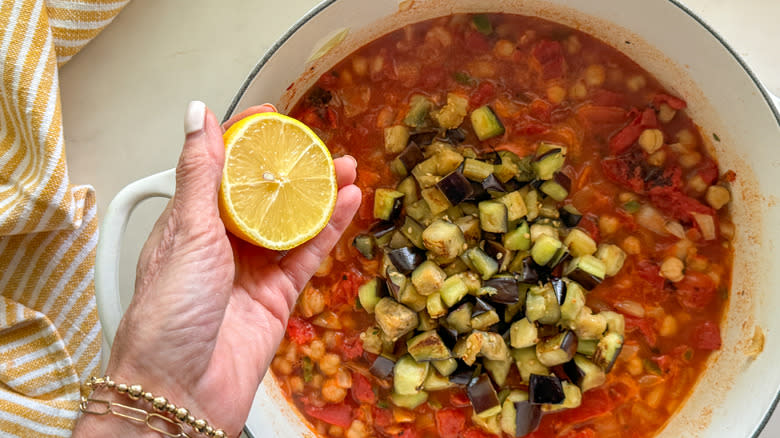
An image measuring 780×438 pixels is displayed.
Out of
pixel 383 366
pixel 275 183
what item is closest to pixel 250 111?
pixel 275 183

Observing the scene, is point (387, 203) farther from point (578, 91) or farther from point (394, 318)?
point (578, 91)

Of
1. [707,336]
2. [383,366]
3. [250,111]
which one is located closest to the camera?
[250,111]

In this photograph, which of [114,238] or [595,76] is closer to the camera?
[114,238]

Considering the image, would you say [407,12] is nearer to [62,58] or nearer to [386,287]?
[386,287]

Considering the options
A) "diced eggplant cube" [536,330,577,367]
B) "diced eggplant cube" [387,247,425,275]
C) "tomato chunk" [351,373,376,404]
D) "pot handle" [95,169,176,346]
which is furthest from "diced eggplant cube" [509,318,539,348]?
"pot handle" [95,169,176,346]

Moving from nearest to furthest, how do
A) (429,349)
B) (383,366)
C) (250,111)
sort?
(250,111)
(429,349)
(383,366)

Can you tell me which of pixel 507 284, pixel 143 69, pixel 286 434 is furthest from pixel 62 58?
pixel 507 284

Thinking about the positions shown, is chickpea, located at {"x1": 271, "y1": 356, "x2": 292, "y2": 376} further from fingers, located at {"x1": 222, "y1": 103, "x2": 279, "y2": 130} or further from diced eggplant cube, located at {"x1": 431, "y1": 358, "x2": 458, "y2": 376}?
fingers, located at {"x1": 222, "y1": 103, "x2": 279, "y2": 130}
